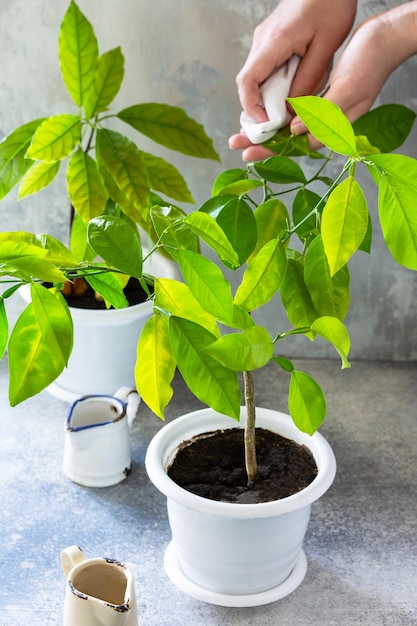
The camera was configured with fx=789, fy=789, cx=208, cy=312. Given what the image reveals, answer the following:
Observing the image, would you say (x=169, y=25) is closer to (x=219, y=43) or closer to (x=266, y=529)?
(x=219, y=43)

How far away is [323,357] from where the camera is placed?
6.23 feet

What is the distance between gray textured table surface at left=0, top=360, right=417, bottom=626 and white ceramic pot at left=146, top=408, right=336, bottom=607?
1.0 inches

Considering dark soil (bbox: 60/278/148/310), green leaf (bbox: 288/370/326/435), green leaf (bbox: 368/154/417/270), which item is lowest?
dark soil (bbox: 60/278/148/310)

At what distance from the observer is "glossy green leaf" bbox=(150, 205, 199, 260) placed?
758 millimetres

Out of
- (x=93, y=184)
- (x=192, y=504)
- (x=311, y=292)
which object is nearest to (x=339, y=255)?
(x=311, y=292)

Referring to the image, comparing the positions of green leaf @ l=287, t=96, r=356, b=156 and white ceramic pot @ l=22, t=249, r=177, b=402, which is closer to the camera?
green leaf @ l=287, t=96, r=356, b=156

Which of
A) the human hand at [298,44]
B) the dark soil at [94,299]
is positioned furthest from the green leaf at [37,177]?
the human hand at [298,44]

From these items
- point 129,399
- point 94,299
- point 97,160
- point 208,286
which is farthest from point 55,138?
point 208,286

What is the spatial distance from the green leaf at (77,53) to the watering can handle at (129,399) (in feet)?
1.75

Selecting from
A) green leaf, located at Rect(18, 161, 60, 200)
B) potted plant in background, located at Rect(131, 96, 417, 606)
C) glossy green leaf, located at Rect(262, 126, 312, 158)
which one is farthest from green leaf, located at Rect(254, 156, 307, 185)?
green leaf, located at Rect(18, 161, 60, 200)

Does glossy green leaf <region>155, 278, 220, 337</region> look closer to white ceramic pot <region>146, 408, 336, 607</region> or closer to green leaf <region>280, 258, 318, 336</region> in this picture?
green leaf <region>280, 258, 318, 336</region>

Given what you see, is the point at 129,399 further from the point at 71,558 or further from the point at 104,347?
the point at 71,558

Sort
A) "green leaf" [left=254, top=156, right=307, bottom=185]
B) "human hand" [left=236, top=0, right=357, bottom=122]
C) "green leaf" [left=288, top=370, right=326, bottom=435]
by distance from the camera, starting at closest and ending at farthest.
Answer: "green leaf" [left=288, top=370, right=326, bottom=435], "green leaf" [left=254, top=156, right=307, bottom=185], "human hand" [left=236, top=0, right=357, bottom=122]

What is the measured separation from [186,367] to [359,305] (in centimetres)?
112
